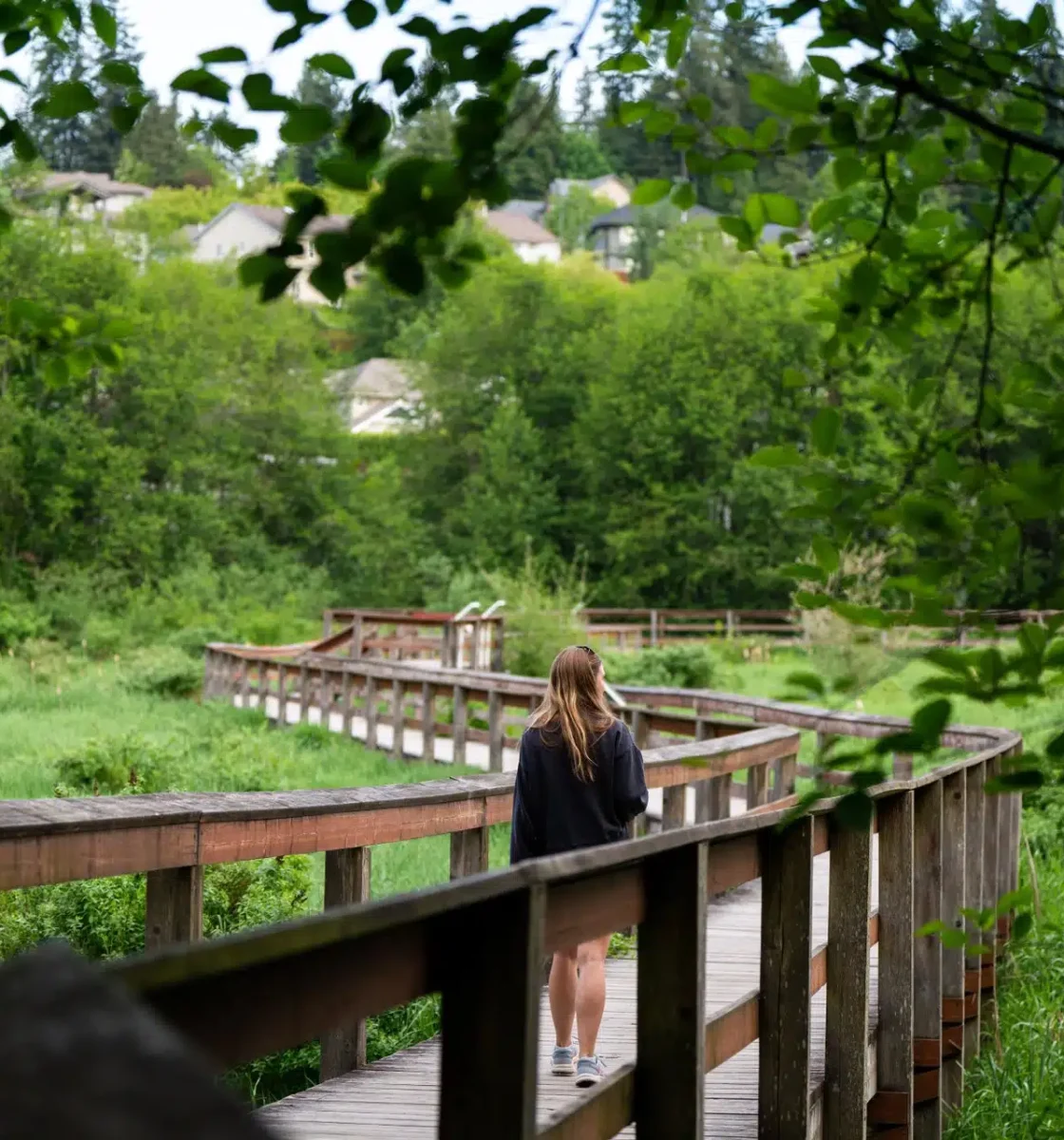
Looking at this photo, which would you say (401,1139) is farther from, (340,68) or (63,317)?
(63,317)

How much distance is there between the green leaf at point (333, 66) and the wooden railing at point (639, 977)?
1.31m

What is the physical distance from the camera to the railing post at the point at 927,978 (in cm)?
683

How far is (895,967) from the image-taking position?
629 cm

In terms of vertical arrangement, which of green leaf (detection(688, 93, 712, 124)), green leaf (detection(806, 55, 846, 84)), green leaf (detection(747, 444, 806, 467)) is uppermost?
green leaf (detection(806, 55, 846, 84))

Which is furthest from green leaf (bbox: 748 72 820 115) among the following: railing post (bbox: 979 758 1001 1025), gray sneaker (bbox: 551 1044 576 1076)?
railing post (bbox: 979 758 1001 1025)

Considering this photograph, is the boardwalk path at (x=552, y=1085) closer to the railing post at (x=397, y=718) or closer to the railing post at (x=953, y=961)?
the railing post at (x=953, y=961)

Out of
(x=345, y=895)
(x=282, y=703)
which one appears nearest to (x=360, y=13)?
(x=345, y=895)

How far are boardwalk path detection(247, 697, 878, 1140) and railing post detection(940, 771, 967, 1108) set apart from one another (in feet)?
1.31

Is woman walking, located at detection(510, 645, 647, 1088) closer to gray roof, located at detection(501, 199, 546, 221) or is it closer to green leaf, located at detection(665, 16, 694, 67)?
green leaf, located at detection(665, 16, 694, 67)

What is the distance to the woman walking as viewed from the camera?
5.79 meters

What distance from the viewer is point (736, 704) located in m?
13.1

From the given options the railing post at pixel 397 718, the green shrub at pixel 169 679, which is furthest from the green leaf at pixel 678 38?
the green shrub at pixel 169 679

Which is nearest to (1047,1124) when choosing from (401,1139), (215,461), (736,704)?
(401,1139)

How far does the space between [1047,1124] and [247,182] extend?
414ft
